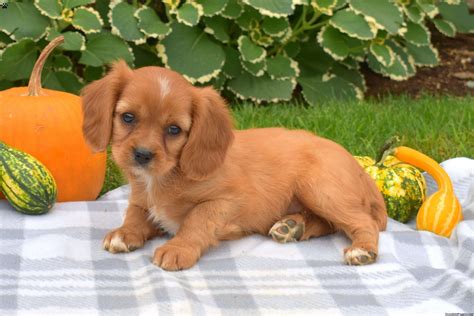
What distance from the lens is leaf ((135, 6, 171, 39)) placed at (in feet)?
22.5

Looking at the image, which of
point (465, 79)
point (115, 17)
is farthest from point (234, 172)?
point (465, 79)

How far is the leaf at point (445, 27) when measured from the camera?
8.31 m

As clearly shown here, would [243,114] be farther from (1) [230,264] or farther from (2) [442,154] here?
(1) [230,264]

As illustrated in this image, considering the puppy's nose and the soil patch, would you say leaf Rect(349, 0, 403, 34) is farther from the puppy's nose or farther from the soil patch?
the puppy's nose

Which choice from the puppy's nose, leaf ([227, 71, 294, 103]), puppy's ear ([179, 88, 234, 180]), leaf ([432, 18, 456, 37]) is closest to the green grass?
leaf ([227, 71, 294, 103])

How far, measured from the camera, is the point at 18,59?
6809mm

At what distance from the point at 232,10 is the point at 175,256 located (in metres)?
3.90

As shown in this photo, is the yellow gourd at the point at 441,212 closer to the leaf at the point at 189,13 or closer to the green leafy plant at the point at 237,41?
the green leafy plant at the point at 237,41

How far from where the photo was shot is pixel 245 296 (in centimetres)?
349

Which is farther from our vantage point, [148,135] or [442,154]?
[442,154]

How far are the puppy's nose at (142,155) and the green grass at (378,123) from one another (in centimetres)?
190

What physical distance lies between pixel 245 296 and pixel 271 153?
1012 mm

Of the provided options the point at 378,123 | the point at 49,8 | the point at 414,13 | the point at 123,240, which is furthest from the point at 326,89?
the point at 123,240

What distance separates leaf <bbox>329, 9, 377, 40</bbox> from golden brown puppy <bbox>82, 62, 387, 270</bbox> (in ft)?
9.81
